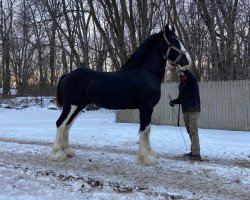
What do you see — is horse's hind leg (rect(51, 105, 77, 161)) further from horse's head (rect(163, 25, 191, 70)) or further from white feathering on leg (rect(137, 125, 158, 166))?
horse's head (rect(163, 25, 191, 70))

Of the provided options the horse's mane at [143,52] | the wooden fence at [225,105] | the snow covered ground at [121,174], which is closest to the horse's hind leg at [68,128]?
the snow covered ground at [121,174]

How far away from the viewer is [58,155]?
8.56 metres

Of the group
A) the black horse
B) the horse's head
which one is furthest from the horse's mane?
the horse's head

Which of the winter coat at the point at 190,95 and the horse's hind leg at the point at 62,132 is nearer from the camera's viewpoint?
the horse's hind leg at the point at 62,132

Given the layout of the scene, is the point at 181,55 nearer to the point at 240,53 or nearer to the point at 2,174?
the point at 2,174


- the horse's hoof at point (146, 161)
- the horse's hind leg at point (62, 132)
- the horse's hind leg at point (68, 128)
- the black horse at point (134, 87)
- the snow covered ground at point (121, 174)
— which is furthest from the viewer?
the horse's hind leg at point (68, 128)

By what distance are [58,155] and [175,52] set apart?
11.0 feet

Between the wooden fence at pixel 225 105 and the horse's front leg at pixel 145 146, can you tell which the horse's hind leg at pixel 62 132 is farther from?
the wooden fence at pixel 225 105

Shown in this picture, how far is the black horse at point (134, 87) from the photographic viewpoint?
27.1ft

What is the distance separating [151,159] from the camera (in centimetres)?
812

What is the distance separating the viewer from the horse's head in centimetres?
850

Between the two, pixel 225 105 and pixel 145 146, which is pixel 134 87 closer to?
pixel 145 146

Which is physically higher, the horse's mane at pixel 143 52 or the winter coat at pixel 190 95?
the horse's mane at pixel 143 52

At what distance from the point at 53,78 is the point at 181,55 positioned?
43104 mm
